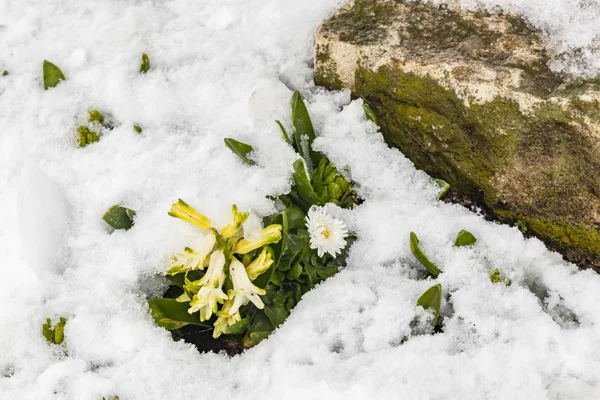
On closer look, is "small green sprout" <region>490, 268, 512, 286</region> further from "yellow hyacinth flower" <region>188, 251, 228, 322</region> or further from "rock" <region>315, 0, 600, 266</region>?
"yellow hyacinth flower" <region>188, 251, 228, 322</region>

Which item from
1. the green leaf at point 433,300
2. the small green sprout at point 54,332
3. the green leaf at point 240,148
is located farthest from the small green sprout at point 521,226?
the small green sprout at point 54,332

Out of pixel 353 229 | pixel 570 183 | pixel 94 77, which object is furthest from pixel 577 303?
pixel 94 77

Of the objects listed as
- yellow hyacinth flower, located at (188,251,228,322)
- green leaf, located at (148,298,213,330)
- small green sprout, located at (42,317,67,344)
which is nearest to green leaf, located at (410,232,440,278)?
yellow hyacinth flower, located at (188,251,228,322)

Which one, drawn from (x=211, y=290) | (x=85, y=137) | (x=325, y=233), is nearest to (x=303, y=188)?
(x=325, y=233)

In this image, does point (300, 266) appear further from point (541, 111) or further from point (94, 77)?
point (94, 77)

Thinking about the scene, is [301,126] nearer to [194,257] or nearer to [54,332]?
[194,257]
